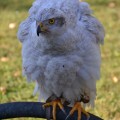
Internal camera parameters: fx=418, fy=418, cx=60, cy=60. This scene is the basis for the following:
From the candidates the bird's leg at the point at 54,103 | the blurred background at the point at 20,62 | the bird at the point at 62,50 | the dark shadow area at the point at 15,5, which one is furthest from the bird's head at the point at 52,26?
the dark shadow area at the point at 15,5

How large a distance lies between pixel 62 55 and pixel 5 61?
9.19ft

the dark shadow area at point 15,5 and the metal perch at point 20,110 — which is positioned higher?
the dark shadow area at point 15,5

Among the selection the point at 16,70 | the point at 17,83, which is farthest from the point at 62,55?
the point at 16,70

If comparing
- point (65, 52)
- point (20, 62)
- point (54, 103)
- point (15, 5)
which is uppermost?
point (15, 5)

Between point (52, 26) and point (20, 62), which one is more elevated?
point (52, 26)

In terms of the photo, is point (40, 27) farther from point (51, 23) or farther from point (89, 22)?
point (89, 22)

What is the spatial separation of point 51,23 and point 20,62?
2.89 m

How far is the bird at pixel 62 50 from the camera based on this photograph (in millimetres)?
2635

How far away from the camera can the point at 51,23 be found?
8.45 feet

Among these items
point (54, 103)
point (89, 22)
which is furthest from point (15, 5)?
point (54, 103)

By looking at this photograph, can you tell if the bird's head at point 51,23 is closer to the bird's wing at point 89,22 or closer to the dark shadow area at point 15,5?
the bird's wing at point 89,22

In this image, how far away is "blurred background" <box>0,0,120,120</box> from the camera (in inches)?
175

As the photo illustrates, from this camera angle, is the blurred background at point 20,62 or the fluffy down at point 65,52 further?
the blurred background at point 20,62

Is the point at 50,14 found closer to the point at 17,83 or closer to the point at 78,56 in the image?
the point at 78,56
